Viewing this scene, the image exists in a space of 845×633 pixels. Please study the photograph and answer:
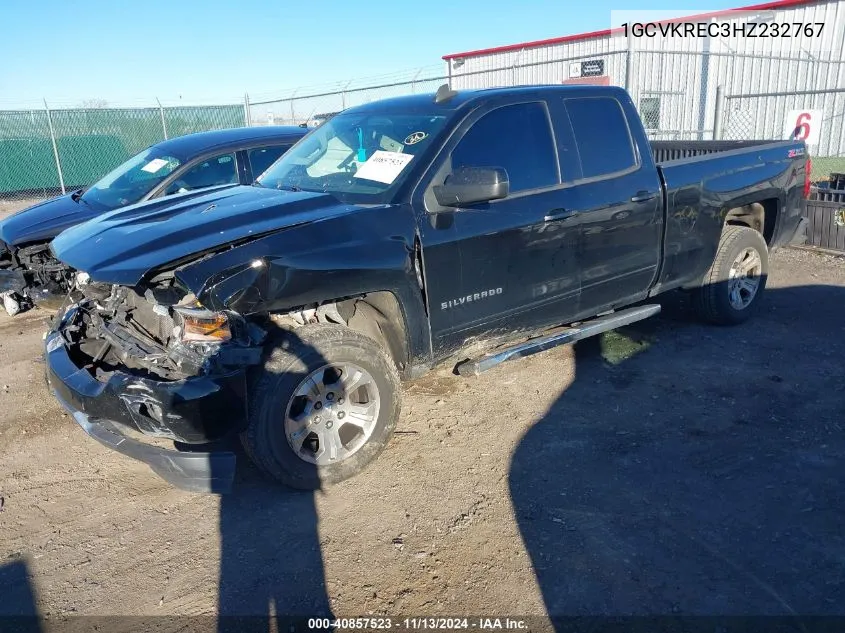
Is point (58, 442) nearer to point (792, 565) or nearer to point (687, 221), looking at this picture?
point (792, 565)

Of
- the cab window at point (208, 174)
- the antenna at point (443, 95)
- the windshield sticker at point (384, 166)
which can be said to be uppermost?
the antenna at point (443, 95)

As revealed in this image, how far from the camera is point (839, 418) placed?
4.08 meters

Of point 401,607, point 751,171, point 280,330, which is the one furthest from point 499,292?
point 751,171

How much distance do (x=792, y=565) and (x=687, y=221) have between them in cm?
285

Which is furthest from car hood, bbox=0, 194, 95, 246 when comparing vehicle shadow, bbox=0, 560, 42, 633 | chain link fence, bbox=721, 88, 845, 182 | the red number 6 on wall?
chain link fence, bbox=721, 88, 845, 182

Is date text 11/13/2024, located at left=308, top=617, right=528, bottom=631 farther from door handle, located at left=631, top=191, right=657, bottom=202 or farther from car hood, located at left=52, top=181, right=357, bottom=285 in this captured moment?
door handle, located at left=631, top=191, right=657, bottom=202

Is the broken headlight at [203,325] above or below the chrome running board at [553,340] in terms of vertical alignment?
above

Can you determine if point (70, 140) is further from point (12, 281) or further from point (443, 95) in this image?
point (443, 95)

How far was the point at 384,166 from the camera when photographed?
12.6ft

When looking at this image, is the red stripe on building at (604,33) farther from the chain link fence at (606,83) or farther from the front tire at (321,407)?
the front tire at (321,407)

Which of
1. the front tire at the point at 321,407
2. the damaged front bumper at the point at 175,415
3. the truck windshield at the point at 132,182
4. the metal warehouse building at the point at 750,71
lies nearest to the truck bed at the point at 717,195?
the front tire at the point at 321,407

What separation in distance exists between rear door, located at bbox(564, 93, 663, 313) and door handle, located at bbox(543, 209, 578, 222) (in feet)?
0.19

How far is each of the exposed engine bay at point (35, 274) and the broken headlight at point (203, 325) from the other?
130 inches

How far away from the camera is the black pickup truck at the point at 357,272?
3111 millimetres
